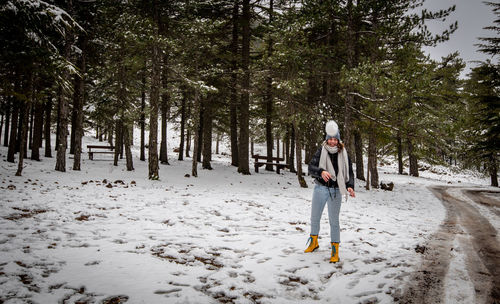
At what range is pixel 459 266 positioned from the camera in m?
3.90

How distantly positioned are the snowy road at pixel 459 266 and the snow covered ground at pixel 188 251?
0.11 metres

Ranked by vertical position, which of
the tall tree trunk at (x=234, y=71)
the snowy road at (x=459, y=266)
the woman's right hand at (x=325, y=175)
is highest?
the tall tree trunk at (x=234, y=71)

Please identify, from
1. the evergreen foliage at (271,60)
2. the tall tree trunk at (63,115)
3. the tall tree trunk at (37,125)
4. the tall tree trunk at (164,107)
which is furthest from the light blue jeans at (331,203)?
the tall tree trunk at (37,125)

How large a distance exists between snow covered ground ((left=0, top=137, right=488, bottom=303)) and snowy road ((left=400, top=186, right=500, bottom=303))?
113mm

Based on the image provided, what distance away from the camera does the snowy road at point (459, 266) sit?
3.04m

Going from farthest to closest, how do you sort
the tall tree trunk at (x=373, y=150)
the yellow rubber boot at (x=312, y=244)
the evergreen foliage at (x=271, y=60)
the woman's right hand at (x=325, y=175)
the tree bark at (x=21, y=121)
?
the tall tree trunk at (x=373, y=150)
the tree bark at (x=21, y=121)
the evergreen foliage at (x=271, y=60)
the yellow rubber boot at (x=312, y=244)
the woman's right hand at (x=325, y=175)

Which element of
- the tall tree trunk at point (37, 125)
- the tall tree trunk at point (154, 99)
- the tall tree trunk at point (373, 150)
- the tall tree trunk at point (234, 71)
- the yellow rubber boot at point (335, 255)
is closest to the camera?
the yellow rubber boot at point (335, 255)

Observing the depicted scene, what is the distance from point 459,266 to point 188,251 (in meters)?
4.34

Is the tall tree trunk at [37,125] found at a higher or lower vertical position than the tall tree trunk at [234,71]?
lower

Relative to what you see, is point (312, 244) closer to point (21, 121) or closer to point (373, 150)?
point (373, 150)

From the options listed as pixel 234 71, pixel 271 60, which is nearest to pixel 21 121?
pixel 234 71

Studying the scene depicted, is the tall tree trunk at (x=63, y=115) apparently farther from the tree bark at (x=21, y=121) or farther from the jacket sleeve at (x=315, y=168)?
the jacket sleeve at (x=315, y=168)

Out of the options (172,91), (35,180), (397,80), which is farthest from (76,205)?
(397,80)

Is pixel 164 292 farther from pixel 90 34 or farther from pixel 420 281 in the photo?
pixel 90 34
